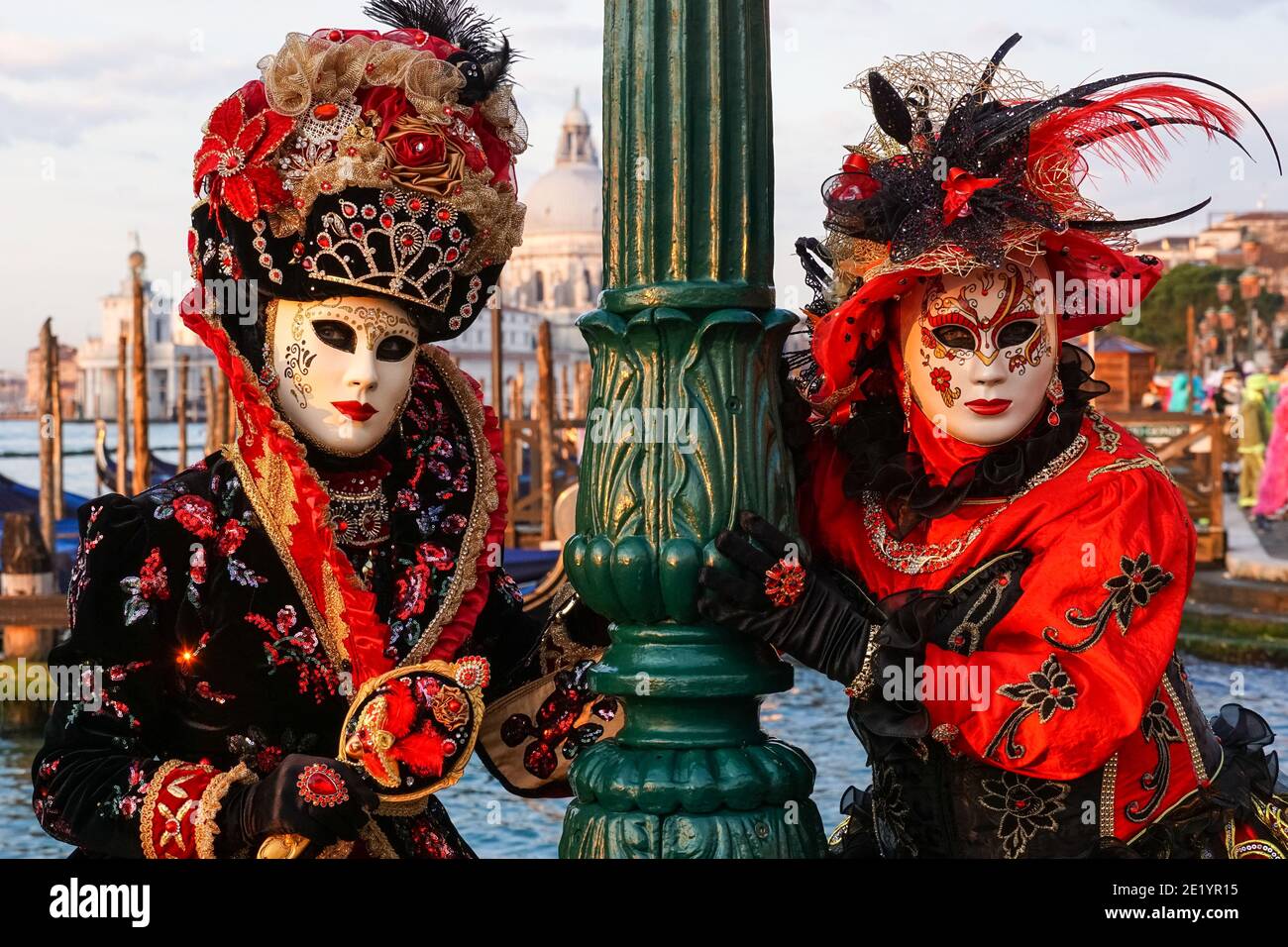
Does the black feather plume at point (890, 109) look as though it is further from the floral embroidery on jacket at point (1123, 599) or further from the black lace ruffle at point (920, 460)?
the floral embroidery on jacket at point (1123, 599)

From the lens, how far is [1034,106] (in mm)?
2994

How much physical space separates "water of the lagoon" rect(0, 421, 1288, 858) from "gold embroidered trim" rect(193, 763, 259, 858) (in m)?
2.91

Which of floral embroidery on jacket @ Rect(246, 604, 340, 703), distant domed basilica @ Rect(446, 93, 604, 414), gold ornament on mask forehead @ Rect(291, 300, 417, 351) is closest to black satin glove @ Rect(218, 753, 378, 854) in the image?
floral embroidery on jacket @ Rect(246, 604, 340, 703)

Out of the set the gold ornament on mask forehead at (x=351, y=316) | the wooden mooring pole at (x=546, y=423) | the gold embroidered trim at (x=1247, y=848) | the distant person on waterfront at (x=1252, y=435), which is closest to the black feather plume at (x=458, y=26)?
the gold ornament on mask forehead at (x=351, y=316)

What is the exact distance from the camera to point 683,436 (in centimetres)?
279

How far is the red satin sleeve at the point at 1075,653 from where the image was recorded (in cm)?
282

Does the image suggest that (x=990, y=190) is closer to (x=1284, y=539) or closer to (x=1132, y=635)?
(x=1132, y=635)

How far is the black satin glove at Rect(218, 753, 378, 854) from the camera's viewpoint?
9.44ft

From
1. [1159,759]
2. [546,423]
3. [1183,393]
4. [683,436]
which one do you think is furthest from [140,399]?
[1159,759]

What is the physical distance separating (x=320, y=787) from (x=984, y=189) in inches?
57.3

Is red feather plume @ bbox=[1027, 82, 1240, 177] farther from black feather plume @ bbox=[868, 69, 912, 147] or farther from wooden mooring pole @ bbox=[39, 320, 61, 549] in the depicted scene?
wooden mooring pole @ bbox=[39, 320, 61, 549]

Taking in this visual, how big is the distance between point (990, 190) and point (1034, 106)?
17 centimetres

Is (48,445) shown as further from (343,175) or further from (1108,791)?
(1108,791)

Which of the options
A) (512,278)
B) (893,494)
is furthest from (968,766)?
(512,278)
